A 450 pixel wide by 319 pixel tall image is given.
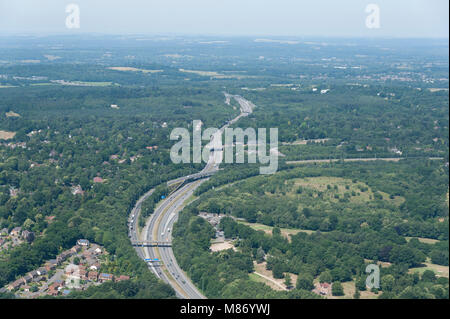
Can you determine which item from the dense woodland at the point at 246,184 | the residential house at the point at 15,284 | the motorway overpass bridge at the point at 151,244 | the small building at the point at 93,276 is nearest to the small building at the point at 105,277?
the small building at the point at 93,276

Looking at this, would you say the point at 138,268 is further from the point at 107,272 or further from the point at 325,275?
the point at 325,275

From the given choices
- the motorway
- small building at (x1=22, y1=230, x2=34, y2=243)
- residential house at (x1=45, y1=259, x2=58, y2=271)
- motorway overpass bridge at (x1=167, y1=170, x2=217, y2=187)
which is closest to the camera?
the motorway

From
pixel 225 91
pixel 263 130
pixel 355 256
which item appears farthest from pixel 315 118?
pixel 355 256

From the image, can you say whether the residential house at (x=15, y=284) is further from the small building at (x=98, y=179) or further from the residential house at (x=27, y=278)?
the small building at (x=98, y=179)

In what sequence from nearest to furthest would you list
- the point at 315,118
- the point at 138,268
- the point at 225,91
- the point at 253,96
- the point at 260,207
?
the point at 138,268
the point at 260,207
the point at 315,118
the point at 253,96
the point at 225,91

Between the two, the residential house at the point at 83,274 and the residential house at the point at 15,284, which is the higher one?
the residential house at the point at 83,274

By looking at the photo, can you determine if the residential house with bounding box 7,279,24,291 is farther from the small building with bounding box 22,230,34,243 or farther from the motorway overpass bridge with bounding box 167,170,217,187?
the motorway overpass bridge with bounding box 167,170,217,187

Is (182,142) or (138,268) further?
(182,142)

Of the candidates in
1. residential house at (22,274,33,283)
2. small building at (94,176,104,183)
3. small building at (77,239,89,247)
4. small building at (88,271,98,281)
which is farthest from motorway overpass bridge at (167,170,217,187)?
residential house at (22,274,33,283)

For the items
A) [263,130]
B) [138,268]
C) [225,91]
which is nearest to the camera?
[138,268]
